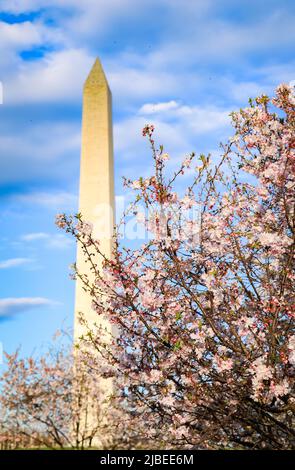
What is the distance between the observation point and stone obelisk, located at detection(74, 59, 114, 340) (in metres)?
16.4

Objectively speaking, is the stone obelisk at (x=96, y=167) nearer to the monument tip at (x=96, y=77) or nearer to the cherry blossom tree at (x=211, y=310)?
the monument tip at (x=96, y=77)

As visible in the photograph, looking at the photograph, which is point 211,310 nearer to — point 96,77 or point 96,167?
point 96,167

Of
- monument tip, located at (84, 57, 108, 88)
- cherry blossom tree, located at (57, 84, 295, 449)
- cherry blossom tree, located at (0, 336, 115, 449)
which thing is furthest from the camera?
monument tip, located at (84, 57, 108, 88)

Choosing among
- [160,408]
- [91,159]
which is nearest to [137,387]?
[160,408]

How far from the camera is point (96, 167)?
17266 mm

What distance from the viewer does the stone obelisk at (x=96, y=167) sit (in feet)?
53.8

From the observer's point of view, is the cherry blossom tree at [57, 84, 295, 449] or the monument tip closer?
the cherry blossom tree at [57, 84, 295, 449]

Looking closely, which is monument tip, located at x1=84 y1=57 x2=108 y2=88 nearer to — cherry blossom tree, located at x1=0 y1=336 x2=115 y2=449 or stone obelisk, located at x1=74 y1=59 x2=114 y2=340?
stone obelisk, located at x1=74 y1=59 x2=114 y2=340

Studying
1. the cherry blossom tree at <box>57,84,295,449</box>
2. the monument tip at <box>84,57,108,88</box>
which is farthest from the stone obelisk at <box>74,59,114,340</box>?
the cherry blossom tree at <box>57,84,295,449</box>

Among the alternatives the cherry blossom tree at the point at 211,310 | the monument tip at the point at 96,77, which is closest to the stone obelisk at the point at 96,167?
the monument tip at the point at 96,77

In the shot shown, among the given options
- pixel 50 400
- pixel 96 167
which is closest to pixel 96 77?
pixel 96 167

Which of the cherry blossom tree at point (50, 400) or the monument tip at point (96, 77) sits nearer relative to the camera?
the cherry blossom tree at point (50, 400)
